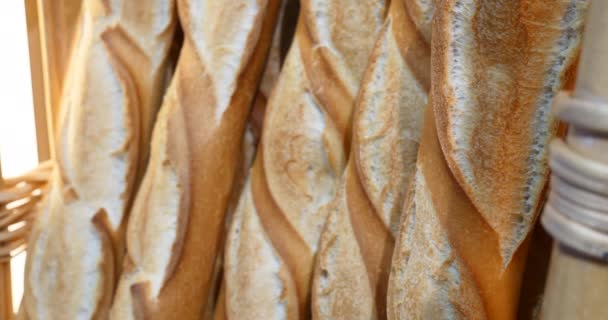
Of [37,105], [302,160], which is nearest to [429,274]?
[302,160]

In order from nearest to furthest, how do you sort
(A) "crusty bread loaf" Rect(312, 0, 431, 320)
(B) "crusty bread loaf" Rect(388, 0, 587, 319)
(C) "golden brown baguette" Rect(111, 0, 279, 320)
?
1. (B) "crusty bread loaf" Rect(388, 0, 587, 319)
2. (A) "crusty bread loaf" Rect(312, 0, 431, 320)
3. (C) "golden brown baguette" Rect(111, 0, 279, 320)

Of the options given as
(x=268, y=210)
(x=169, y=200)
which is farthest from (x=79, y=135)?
(x=268, y=210)

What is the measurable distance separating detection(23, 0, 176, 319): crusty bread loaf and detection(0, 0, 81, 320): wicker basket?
10cm

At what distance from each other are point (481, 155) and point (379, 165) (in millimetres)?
118

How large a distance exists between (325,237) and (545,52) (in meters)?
0.26

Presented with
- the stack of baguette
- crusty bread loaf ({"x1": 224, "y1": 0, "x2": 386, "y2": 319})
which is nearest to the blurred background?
the stack of baguette

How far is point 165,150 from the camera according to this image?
1.88 ft

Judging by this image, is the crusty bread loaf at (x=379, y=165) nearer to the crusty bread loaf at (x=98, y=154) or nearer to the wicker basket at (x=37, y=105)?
the crusty bread loaf at (x=98, y=154)

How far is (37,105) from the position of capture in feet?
2.55

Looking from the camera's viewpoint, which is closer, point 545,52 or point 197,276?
point 545,52

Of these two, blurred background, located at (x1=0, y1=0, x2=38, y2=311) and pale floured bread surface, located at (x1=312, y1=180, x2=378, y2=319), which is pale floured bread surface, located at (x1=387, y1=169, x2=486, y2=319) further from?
blurred background, located at (x1=0, y1=0, x2=38, y2=311)

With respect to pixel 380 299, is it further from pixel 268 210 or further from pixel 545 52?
pixel 545 52

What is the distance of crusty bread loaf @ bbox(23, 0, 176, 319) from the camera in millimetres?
606

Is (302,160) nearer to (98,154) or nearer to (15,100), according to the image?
(98,154)
